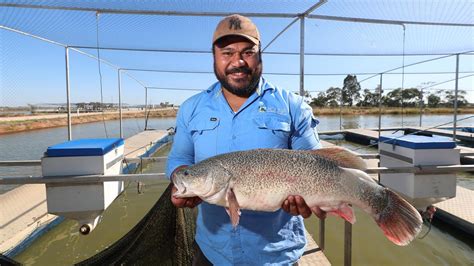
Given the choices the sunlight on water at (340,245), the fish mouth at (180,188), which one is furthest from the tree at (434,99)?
the fish mouth at (180,188)

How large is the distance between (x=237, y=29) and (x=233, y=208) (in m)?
1.16

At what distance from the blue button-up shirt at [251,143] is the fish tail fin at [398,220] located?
21.5 inches

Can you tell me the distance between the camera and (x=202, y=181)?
2.03m

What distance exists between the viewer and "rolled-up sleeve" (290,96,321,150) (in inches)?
88.0

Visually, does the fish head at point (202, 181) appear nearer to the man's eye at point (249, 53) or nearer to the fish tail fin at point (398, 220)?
the man's eye at point (249, 53)

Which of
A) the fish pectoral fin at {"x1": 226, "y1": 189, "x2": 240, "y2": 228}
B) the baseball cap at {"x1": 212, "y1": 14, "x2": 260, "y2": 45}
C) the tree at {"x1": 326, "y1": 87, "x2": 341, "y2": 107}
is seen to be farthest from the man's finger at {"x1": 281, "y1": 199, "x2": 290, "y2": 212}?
the tree at {"x1": 326, "y1": 87, "x2": 341, "y2": 107}

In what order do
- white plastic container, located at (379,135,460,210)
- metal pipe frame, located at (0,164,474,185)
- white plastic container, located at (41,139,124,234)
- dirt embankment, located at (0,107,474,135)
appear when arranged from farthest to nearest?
dirt embankment, located at (0,107,474,135) → white plastic container, located at (379,135,460,210) → white plastic container, located at (41,139,124,234) → metal pipe frame, located at (0,164,474,185)

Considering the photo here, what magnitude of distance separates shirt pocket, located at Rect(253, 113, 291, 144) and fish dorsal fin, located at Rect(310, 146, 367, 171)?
10.0 inches

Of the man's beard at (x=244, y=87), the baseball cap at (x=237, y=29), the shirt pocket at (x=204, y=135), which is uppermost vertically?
the baseball cap at (x=237, y=29)

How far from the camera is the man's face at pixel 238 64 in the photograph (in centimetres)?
221

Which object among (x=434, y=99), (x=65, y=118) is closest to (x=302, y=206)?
(x=65, y=118)

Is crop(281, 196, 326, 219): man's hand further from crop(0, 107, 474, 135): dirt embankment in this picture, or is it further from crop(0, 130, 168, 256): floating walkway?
crop(0, 107, 474, 135): dirt embankment

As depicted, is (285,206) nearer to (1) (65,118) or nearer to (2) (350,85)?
(2) (350,85)

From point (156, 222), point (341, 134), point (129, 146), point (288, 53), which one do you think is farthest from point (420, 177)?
point (341, 134)
